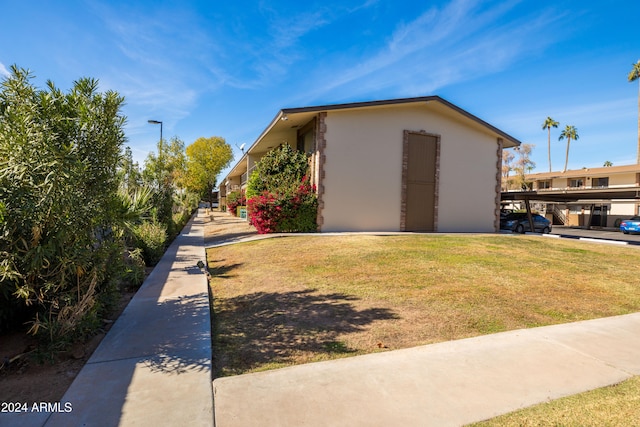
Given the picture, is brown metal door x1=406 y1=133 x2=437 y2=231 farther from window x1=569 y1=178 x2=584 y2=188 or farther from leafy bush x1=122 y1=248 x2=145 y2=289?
window x1=569 y1=178 x2=584 y2=188

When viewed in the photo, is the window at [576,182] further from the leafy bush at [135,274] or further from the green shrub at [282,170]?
the leafy bush at [135,274]

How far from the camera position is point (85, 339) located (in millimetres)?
4309

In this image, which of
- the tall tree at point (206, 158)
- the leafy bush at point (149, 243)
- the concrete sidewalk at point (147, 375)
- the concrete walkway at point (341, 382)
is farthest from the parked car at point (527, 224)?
the tall tree at point (206, 158)

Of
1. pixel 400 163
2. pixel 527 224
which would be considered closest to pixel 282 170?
pixel 400 163

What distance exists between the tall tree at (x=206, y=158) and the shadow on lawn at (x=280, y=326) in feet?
140

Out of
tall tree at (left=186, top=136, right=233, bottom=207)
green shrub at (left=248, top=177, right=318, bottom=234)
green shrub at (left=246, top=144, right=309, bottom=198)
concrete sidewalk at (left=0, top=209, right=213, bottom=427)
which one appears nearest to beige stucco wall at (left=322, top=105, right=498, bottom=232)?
green shrub at (left=248, top=177, right=318, bottom=234)

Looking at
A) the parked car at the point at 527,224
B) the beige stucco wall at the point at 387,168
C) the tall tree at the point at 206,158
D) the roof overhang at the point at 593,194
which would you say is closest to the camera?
the beige stucco wall at the point at 387,168

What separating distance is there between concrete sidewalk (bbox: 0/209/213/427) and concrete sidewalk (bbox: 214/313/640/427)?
293 millimetres

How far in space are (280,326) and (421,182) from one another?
1412 centimetres

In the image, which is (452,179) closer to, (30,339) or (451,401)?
(451,401)

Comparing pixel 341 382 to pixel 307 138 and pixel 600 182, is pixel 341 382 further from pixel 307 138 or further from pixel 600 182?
pixel 600 182

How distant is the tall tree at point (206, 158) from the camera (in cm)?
4653

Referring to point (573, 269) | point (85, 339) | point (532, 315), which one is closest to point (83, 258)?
point (85, 339)

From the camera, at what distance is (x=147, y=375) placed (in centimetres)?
342
